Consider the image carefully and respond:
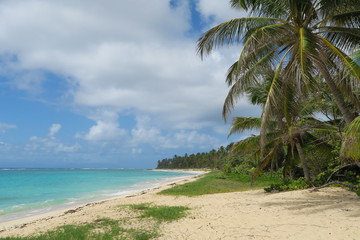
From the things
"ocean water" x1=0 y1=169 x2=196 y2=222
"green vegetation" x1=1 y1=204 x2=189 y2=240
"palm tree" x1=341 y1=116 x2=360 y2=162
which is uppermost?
"palm tree" x1=341 y1=116 x2=360 y2=162

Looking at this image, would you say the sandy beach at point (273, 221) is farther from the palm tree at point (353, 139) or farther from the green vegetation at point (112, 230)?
the palm tree at point (353, 139)

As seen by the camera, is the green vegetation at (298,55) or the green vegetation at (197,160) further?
the green vegetation at (197,160)

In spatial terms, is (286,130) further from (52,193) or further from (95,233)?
(52,193)

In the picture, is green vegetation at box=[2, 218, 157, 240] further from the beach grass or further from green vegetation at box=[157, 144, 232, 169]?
green vegetation at box=[157, 144, 232, 169]

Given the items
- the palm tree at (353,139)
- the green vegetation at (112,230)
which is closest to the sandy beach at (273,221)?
the green vegetation at (112,230)

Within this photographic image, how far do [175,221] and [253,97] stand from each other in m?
8.23

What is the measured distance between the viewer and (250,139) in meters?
13.0

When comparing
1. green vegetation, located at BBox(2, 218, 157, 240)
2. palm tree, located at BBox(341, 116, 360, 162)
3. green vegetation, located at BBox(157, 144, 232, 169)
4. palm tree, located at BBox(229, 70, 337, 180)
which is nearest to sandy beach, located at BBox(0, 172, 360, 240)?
green vegetation, located at BBox(2, 218, 157, 240)

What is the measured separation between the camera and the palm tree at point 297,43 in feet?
18.1

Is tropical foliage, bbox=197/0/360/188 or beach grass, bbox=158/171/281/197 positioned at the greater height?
tropical foliage, bbox=197/0/360/188

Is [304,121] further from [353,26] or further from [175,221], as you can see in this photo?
[175,221]

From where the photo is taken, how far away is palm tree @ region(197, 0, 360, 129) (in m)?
5.53

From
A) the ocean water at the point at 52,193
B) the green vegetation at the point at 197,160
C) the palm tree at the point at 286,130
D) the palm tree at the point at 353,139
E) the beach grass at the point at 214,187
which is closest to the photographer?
the palm tree at the point at 353,139

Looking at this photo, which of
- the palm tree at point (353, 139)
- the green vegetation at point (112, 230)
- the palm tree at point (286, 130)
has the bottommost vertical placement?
the green vegetation at point (112, 230)
